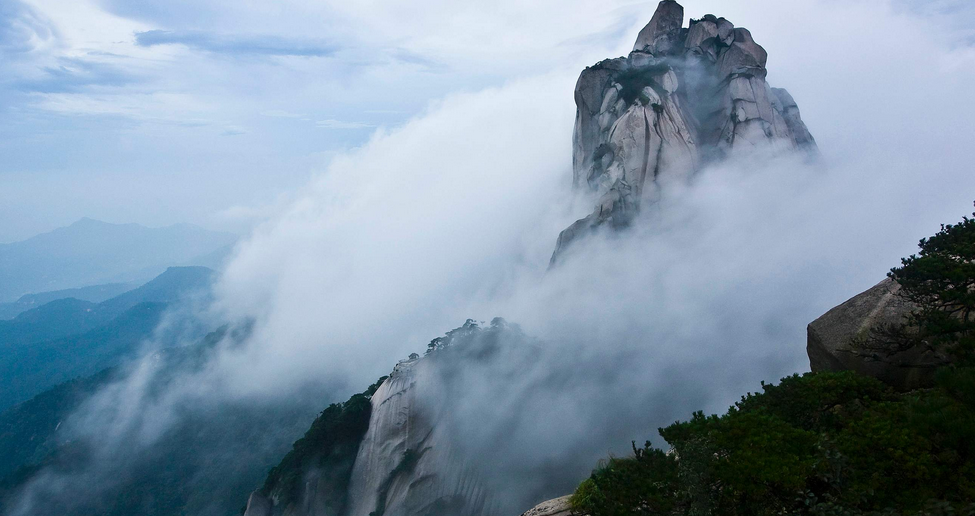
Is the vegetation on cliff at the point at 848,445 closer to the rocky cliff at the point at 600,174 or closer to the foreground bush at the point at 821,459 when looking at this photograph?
the foreground bush at the point at 821,459

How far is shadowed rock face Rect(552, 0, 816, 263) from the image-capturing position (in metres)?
62.5

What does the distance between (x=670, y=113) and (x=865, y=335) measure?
172 ft

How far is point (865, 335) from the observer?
1712cm

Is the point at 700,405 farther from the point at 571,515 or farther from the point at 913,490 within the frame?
the point at 913,490

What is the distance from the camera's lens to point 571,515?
53.6 ft

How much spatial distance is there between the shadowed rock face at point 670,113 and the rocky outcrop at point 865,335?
44505 millimetres

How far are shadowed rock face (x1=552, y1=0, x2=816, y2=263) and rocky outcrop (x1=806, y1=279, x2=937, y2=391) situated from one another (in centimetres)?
4450

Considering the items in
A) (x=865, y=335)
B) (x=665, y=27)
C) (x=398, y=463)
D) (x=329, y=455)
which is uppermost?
(x=665, y=27)

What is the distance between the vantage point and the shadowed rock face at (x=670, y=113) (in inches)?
2462

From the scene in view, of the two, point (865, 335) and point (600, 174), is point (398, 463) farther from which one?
point (600, 174)

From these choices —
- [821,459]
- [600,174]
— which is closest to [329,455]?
[600,174]

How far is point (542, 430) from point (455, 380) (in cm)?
1025

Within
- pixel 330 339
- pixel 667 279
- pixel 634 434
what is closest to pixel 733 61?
pixel 667 279

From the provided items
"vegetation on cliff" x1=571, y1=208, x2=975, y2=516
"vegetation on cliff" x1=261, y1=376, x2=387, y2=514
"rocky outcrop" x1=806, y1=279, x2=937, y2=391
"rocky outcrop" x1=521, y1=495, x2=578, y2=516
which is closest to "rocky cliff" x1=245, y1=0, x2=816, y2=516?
"vegetation on cliff" x1=261, y1=376, x2=387, y2=514
